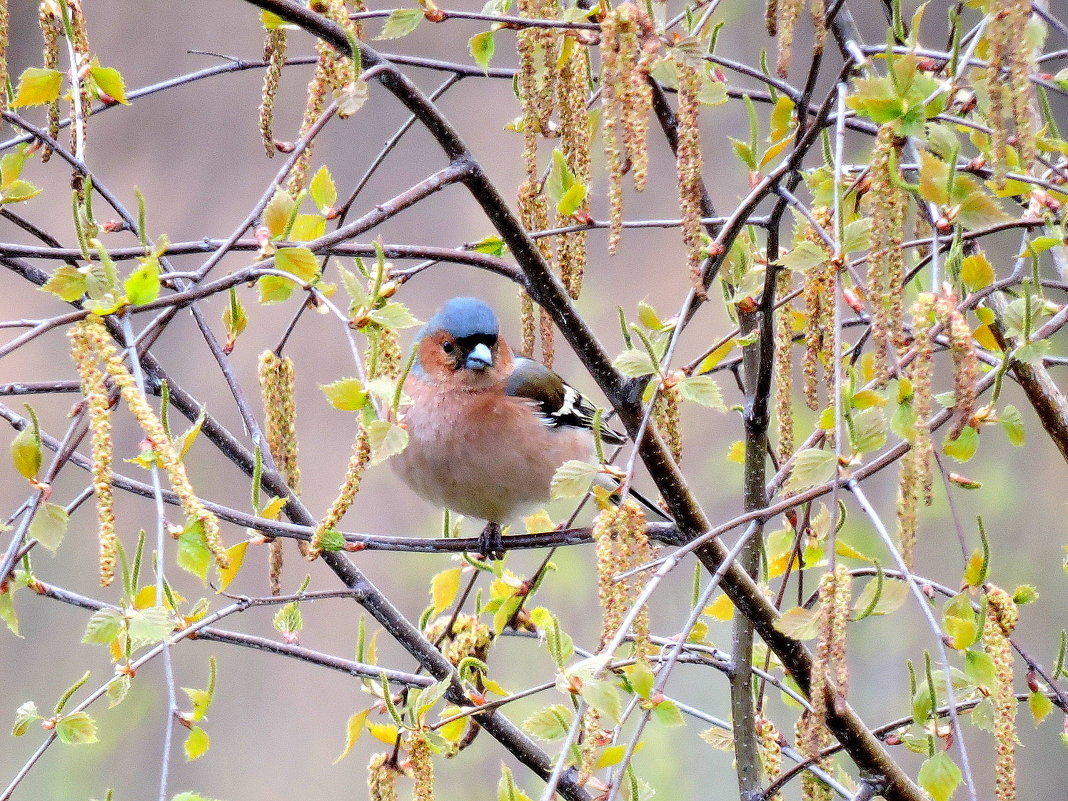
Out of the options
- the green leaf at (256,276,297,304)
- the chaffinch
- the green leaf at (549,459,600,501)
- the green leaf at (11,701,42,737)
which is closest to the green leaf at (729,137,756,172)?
the green leaf at (549,459,600,501)

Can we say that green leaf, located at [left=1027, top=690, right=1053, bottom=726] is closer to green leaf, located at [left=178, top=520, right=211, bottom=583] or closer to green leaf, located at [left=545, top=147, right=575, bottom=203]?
green leaf, located at [left=545, top=147, right=575, bottom=203]

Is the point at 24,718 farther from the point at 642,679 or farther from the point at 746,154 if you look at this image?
the point at 746,154

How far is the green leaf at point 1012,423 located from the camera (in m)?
1.59

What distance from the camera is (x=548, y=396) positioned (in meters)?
3.04

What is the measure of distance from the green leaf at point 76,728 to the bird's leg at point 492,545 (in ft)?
2.43

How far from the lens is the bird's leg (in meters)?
2.02

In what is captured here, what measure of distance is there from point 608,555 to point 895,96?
572 millimetres

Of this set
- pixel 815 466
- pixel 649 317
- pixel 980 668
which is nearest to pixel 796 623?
pixel 815 466

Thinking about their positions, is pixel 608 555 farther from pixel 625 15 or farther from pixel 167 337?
pixel 167 337

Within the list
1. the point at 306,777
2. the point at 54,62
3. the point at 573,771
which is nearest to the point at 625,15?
the point at 54,62

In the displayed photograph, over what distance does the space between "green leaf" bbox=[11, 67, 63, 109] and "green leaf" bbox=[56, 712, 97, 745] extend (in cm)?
82

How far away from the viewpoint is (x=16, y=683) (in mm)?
5301

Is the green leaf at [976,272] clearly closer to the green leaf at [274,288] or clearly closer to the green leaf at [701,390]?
the green leaf at [701,390]

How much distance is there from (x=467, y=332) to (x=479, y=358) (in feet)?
0.29
